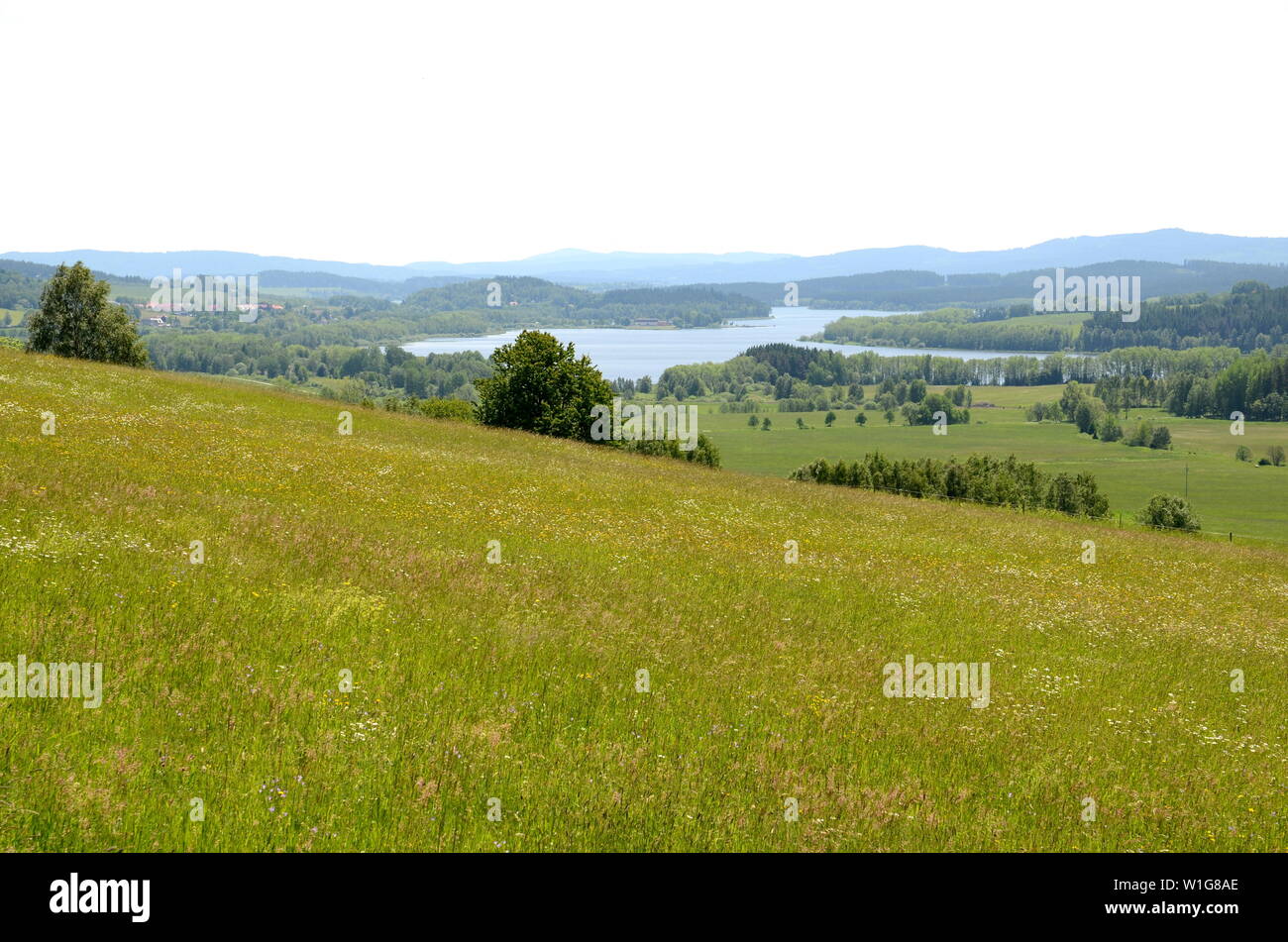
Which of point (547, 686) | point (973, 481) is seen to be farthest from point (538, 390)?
point (547, 686)

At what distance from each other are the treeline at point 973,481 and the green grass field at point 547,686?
53719 millimetres

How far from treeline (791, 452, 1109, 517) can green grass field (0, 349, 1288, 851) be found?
53.7 meters

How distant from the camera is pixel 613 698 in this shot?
37.4ft

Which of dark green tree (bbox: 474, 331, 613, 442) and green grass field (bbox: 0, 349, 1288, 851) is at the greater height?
dark green tree (bbox: 474, 331, 613, 442)

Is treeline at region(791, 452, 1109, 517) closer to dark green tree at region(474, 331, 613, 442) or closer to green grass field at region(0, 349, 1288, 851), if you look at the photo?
dark green tree at region(474, 331, 613, 442)

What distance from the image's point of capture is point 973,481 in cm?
7944

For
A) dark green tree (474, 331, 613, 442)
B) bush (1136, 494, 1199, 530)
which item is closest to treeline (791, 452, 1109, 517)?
bush (1136, 494, 1199, 530)

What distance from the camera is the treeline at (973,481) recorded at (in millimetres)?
79062

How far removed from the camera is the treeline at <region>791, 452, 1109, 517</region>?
79.1 m

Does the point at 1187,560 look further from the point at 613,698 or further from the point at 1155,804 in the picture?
the point at 613,698

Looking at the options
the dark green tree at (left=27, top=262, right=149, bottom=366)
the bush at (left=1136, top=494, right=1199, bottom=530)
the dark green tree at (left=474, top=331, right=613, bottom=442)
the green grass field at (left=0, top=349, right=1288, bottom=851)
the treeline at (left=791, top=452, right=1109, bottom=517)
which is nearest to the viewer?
the green grass field at (left=0, top=349, right=1288, bottom=851)
